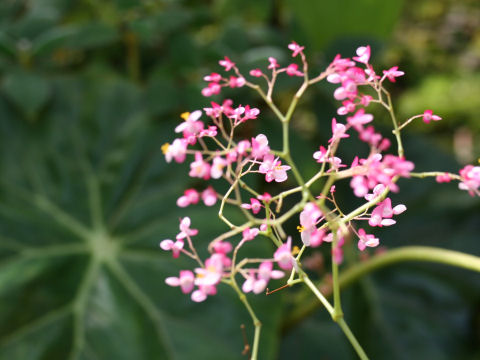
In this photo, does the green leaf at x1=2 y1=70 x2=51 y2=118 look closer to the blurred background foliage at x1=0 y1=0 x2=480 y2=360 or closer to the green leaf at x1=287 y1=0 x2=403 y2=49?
the blurred background foliage at x1=0 y1=0 x2=480 y2=360

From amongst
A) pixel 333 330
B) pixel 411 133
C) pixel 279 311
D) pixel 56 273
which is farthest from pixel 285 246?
pixel 411 133

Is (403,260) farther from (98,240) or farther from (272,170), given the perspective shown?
(98,240)

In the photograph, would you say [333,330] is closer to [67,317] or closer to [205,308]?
[205,308]

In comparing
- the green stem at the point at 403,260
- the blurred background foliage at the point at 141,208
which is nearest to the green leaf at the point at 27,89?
the blurred background foliage at the point at 141,208

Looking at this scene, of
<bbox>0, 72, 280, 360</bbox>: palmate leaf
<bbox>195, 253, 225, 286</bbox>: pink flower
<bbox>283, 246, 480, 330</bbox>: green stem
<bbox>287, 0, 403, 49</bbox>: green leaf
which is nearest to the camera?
<bbox>195, 253, 225, 286</bbox>: pink flower

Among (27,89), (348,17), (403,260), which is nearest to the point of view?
(403,260)

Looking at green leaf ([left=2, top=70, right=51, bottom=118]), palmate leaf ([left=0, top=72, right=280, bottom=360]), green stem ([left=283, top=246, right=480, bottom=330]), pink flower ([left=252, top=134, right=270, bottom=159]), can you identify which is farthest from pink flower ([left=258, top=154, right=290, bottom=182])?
green leaf ([left=2, top=70, right=51, bottom=118])

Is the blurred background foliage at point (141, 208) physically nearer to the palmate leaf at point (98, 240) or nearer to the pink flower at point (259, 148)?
the palmate leaf at point (98, 240)

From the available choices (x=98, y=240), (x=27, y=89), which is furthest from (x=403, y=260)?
(x=27, y=89)
